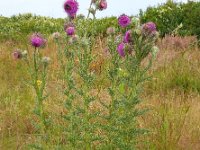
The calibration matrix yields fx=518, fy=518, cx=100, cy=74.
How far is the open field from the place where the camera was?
4.23 metres

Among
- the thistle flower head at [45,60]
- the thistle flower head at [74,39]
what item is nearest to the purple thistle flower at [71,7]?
the thistle flower head at [74,39]

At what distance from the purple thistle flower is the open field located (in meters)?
0.71

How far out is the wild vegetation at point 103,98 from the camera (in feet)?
10.3

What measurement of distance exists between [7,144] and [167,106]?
154cm

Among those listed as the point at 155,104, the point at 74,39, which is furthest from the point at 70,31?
the point at 155,104

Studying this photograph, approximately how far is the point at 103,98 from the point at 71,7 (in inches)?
89.8

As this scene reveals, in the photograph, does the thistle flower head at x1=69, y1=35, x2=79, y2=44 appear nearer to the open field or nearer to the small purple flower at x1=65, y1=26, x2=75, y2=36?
the small purple flower at x1=65, y1=26, x2=75, y2=36

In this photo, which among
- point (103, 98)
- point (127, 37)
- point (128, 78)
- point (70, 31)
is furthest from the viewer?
point (103, 98)

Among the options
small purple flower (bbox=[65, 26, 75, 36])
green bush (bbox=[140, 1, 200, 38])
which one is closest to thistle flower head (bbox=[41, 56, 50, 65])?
small purple flower (bbox=[65, 26, 75, 36])

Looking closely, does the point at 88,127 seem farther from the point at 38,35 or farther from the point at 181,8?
the point at 181,8

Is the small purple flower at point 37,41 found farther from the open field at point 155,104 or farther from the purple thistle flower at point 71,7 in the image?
the open field at point 155,104

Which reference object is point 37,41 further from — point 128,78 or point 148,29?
point 148,29

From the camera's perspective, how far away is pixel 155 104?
5.36 m

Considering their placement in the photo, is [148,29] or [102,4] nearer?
[148,29]
